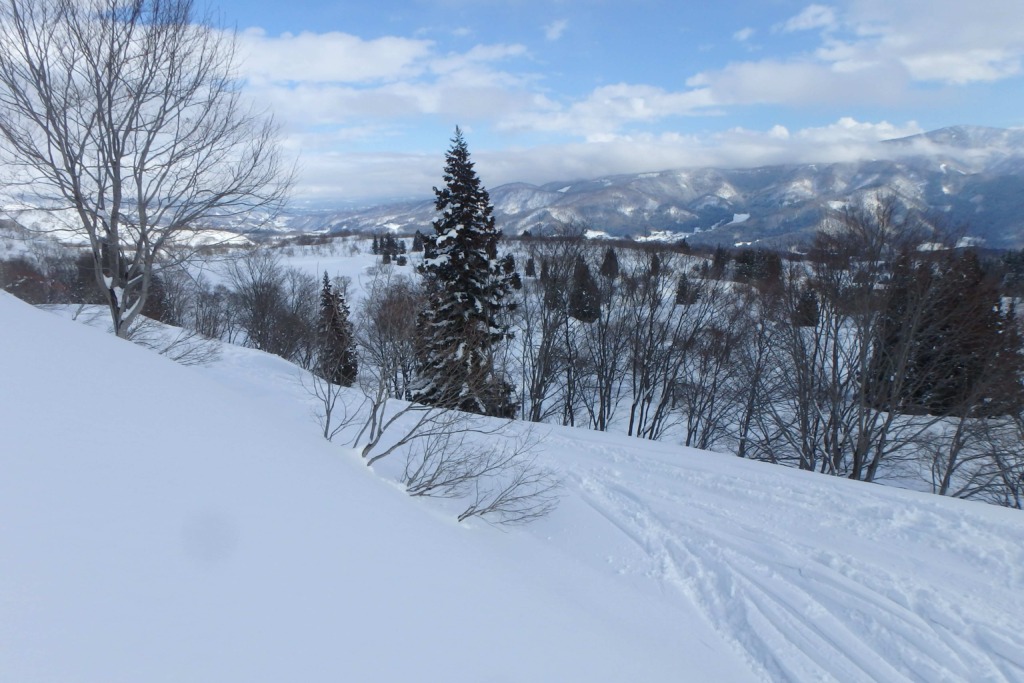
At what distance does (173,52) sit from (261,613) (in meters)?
8.15

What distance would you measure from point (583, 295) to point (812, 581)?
53.2 feet

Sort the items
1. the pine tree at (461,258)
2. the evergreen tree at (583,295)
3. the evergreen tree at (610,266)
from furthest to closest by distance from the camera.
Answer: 1. the evergreen tree at (610,266)
2. the evergreen tree at (583,295)
3. the pine tree at (461,258)

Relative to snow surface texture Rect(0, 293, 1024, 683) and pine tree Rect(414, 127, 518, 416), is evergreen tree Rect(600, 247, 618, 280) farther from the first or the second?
snow surface texture Rect(0, 293, 1024, 683)

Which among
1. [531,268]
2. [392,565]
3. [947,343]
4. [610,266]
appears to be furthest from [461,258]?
[947,343]

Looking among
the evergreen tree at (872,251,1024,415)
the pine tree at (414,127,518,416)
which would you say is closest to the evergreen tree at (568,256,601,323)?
the pine tree at (414,127,518,416)

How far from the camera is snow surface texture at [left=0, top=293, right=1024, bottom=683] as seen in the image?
2059 mm

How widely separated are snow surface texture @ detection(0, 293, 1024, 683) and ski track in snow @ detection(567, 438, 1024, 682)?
3 cm

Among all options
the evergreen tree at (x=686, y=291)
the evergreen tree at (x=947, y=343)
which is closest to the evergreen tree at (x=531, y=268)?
the evergreen tree at (x=686, y=291)

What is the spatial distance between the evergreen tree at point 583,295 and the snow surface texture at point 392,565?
12833 mm

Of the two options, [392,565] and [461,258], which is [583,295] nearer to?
[461,258]

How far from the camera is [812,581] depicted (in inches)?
263

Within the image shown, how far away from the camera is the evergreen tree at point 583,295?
21.2 metres

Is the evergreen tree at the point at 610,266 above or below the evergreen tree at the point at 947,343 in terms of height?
above

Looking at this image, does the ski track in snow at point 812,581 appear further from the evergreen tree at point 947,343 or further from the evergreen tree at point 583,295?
the evergreen tree at point 583,295
